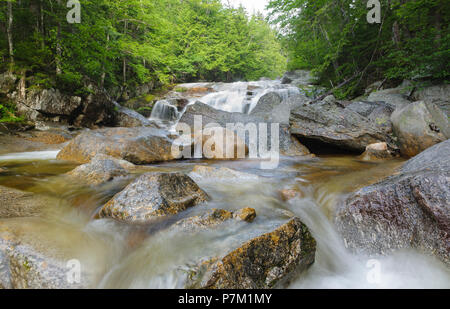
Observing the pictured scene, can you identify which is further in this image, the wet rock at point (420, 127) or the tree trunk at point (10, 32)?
the tree trunk at point (10, 32)

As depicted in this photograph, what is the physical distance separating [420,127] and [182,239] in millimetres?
5846

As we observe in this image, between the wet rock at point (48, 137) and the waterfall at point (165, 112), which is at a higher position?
the waterfall at point (165, 112)

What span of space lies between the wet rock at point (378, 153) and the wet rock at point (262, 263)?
4.63m

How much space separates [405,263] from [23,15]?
1353cm

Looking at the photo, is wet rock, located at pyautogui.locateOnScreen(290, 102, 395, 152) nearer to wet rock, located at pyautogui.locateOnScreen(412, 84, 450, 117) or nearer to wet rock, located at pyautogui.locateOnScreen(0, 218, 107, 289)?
wet rock, located at pyautogui.locateOnScreen(412, 84, 450, 117)

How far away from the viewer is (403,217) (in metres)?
2.16

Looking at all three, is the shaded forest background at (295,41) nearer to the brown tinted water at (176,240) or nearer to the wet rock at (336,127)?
the wet rock at (336,127)

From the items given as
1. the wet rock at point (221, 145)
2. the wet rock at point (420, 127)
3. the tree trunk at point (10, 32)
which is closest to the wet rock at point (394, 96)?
the wet rock at point (420, 127)

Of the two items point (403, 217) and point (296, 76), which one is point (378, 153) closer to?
point (403, 217)

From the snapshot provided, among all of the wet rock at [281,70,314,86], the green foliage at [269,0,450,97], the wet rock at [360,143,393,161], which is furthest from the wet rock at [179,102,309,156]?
the wet rock at [281,70,314,86]

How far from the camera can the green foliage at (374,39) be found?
6.57 metres

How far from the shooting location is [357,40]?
944cm

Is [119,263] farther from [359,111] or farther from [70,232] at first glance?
[359,111]
